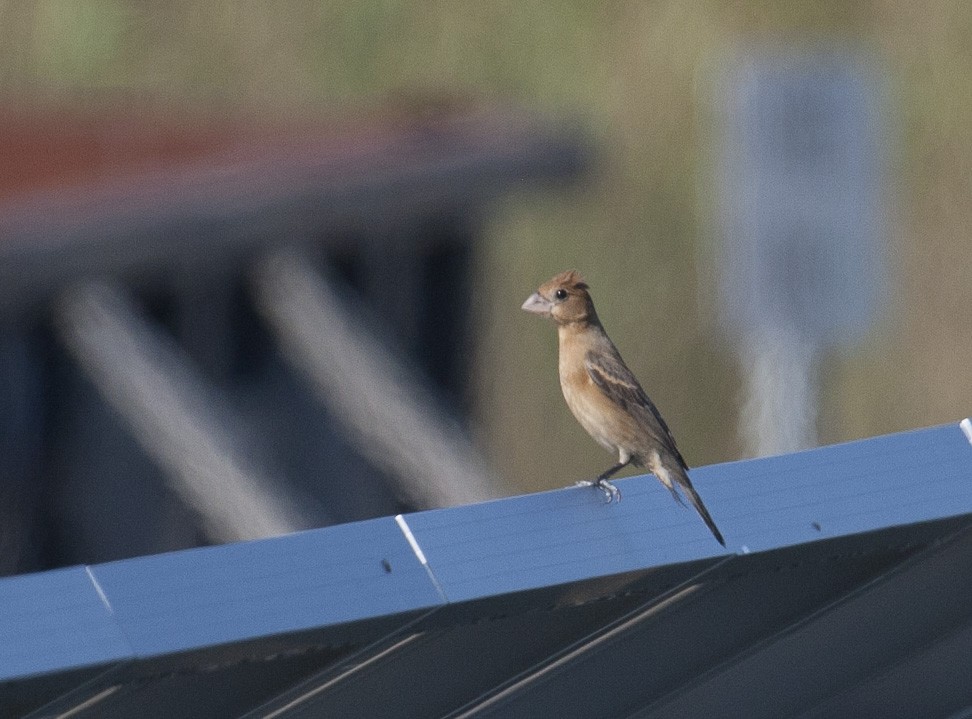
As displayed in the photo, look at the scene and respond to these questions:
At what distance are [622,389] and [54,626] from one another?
2.98m

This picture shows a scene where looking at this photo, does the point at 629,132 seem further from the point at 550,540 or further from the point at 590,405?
the point at 550,540

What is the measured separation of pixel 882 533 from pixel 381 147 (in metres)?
5.97

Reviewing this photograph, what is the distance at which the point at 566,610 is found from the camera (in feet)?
9.07

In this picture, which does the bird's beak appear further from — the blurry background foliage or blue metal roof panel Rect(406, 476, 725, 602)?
the blurry background foliage

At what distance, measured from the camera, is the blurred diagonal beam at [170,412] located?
7.56 m

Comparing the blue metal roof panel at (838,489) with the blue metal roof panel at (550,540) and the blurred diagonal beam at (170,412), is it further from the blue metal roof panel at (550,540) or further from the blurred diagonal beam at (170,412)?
the blurred diagonal beam at (170,412)

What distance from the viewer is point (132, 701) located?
2.34m

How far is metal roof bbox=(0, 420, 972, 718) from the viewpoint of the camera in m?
2.23

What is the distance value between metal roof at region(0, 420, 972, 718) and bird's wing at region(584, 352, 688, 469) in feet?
6.05

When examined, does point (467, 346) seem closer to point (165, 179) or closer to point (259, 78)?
point (165, 179)

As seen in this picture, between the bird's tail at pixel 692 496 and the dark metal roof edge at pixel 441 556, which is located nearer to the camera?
the dark metal roof edge at pixel 441 556

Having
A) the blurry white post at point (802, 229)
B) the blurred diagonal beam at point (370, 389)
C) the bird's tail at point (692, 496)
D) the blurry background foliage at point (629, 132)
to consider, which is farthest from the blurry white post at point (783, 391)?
the bird's tail at point (692, 496)

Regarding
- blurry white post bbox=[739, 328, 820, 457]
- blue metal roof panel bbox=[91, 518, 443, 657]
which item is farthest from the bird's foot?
blurry white post bbox=[739, 328, 820, 457]

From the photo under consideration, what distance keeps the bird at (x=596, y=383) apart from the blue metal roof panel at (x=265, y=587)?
7.82ft
